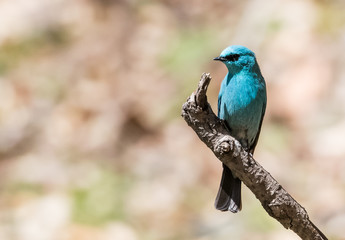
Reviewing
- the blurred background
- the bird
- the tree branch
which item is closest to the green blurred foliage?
the blurred background

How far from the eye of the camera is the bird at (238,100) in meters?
4.85

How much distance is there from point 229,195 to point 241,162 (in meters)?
0.92

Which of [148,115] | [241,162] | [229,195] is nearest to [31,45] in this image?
[148,115]

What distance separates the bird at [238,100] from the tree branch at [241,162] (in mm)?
740

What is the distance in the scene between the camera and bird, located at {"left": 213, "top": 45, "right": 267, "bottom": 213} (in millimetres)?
4852

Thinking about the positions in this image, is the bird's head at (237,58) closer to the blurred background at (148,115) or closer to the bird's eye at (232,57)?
the bird's eye at (232,57)

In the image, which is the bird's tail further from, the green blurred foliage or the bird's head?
the green blurred foliage

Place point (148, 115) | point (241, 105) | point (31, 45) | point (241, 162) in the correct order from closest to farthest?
point (241, 162), point (241, 105), point (148, 115), point (31, 45)

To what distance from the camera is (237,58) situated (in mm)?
4871

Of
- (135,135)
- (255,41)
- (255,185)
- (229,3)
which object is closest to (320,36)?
(255,41)

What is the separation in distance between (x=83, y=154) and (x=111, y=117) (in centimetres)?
65

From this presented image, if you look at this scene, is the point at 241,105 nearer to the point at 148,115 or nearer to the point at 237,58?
the point at 237,58

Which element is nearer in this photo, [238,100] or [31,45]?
[238,100]

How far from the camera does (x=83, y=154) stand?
328 inches
